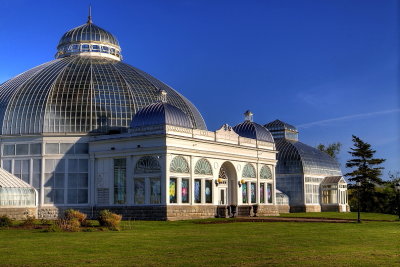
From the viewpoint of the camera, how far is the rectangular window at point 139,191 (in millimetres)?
62969

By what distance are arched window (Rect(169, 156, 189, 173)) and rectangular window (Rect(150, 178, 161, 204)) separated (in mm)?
2115

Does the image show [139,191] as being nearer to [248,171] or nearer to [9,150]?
[9,150]

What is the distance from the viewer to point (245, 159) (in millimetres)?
75312

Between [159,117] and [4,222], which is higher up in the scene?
[159,117]

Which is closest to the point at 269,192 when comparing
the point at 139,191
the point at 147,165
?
the point at 139,191

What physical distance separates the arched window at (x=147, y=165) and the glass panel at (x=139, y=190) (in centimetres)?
102

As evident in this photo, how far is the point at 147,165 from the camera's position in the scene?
62.8 m

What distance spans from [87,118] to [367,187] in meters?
62.6

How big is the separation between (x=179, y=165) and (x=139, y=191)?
212 inches

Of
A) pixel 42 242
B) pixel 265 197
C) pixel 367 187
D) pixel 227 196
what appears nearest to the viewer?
pixel 42 242

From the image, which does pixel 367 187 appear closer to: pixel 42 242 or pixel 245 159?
pixel 245 159

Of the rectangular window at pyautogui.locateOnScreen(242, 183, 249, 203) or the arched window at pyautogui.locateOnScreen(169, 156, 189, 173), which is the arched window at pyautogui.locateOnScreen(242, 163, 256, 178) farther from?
the arched window at pyautogui.locateOnScreen(169, 156, 189, 173)

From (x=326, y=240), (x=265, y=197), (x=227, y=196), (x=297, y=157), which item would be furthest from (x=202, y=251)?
(x=297, y=157)

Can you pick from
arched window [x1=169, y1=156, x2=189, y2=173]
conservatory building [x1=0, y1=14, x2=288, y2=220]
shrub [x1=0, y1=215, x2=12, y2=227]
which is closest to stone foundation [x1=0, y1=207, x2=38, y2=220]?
conservatory building [x1=0, y1=14, x2=288, y2=220]
